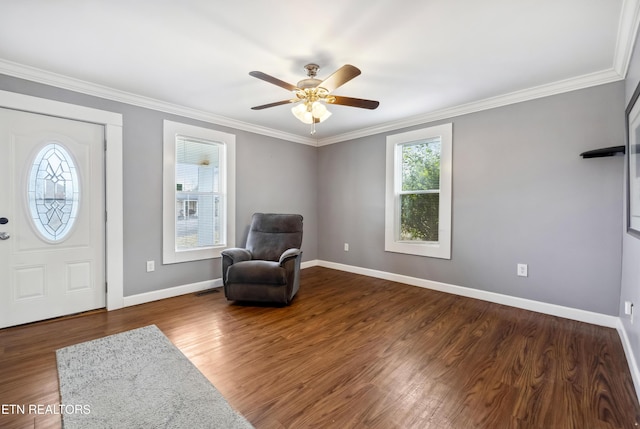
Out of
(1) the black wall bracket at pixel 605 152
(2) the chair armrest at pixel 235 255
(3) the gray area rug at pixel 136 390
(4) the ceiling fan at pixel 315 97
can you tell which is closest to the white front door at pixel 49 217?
(3) the gray area rug at pixel 136 390

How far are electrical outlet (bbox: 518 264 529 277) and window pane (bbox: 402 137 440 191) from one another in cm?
135

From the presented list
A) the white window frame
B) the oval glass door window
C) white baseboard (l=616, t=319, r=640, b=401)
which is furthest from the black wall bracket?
the oval glass door window

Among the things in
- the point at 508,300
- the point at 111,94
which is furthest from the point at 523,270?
the point at 111,94

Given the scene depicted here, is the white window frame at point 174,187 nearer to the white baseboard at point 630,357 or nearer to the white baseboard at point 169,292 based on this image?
the white baseboard at point 169,292

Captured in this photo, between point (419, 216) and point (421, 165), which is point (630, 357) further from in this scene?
point (421, 165)

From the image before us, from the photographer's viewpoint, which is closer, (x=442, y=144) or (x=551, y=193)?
(x=551, y=193)

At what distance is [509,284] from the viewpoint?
320 centimetres

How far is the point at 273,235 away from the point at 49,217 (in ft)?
7.72

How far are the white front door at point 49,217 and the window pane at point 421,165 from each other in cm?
385

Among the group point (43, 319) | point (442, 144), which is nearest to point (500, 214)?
point (442, 144)

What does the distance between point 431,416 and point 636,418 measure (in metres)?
1.09

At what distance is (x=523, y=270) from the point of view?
310 cm

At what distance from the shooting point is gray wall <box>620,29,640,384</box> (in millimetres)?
1812

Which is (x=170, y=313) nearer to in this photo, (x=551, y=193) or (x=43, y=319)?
(x=43, y=319)
